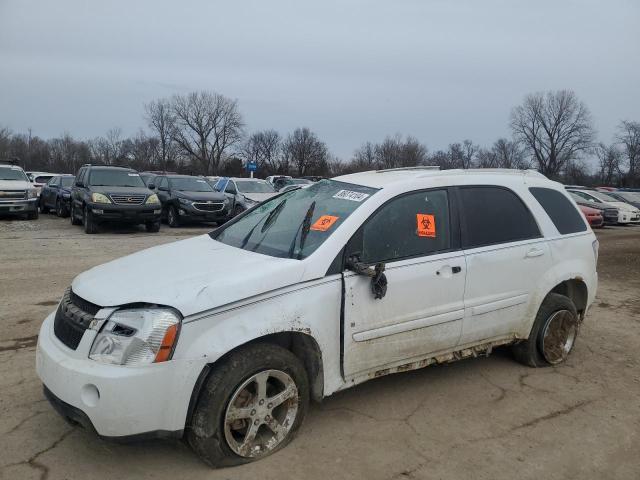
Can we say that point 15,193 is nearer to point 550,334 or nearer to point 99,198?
point 99,198

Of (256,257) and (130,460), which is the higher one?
(256,257)

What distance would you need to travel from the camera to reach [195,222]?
17.6 meters

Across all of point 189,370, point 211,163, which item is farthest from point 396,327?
point 211,163

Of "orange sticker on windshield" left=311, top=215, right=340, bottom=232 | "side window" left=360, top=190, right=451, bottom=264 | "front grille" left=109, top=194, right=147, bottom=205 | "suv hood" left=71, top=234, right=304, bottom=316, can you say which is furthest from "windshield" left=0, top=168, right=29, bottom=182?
"side window" left=360, top=190, right=451, bottom=264

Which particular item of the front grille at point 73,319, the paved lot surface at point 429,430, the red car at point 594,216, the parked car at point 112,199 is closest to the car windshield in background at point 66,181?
the parked car at point 112,199

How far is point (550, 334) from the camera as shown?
177 inches

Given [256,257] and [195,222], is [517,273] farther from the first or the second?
[195,222]

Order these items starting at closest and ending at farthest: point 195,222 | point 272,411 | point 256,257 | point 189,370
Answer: point 189,370
point 272,411
point 256,257
point 195,222

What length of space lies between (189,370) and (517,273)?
272 centimetres

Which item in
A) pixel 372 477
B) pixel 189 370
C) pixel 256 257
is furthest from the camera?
pixel 256 257

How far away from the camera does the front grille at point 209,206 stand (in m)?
16.3

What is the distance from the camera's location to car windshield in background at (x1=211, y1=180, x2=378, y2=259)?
343 cm

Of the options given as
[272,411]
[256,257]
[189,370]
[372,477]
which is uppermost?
[256,257]

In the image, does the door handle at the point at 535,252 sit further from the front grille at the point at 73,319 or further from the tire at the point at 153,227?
the tire at the point at 153,227
